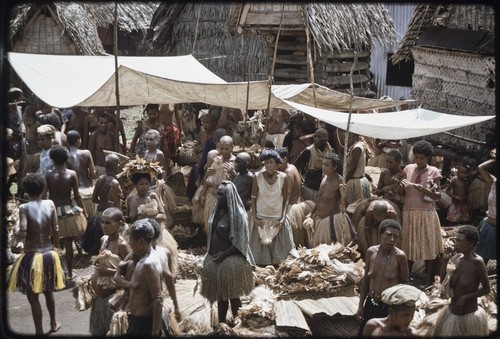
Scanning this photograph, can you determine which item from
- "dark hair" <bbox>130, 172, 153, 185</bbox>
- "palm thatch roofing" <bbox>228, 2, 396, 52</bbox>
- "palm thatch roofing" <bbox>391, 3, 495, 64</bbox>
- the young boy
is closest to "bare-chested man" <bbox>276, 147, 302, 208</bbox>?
"dark hair" <bbox>130, 172, 153, 185</bbox>

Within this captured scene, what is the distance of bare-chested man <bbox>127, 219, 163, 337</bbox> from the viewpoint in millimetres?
5895

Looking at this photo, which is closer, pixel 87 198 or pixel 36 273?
pixel 36 273

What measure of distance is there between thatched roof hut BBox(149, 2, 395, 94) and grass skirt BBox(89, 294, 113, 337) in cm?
883

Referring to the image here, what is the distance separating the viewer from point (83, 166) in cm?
1015

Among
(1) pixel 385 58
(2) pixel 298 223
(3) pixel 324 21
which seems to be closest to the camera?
(2) pixel 298 223

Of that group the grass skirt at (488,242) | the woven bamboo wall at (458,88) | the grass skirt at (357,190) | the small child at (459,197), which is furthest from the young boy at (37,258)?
the woven bamboo wall at (458,88)

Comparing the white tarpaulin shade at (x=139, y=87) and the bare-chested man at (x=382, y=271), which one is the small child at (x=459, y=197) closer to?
the white tarpaulin shade at (x=139, y=87)

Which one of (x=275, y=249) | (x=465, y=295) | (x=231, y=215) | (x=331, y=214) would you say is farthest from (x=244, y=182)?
(x=465, y=295)

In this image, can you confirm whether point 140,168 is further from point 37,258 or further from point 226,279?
point 226,279

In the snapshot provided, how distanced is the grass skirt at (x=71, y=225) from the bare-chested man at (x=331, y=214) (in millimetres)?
2868

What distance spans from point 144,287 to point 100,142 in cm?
587

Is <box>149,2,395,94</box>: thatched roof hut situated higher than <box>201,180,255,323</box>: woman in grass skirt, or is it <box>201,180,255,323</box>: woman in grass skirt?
<box>149,2,395,94</box>: thatched roof hut

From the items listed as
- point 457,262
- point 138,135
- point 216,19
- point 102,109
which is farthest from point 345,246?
point 216,19

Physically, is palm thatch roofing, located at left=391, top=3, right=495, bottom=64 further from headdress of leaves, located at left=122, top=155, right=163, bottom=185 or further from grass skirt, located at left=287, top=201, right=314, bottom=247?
headdress of leaves, located at left=122, top=155, right=163, bottom=185
